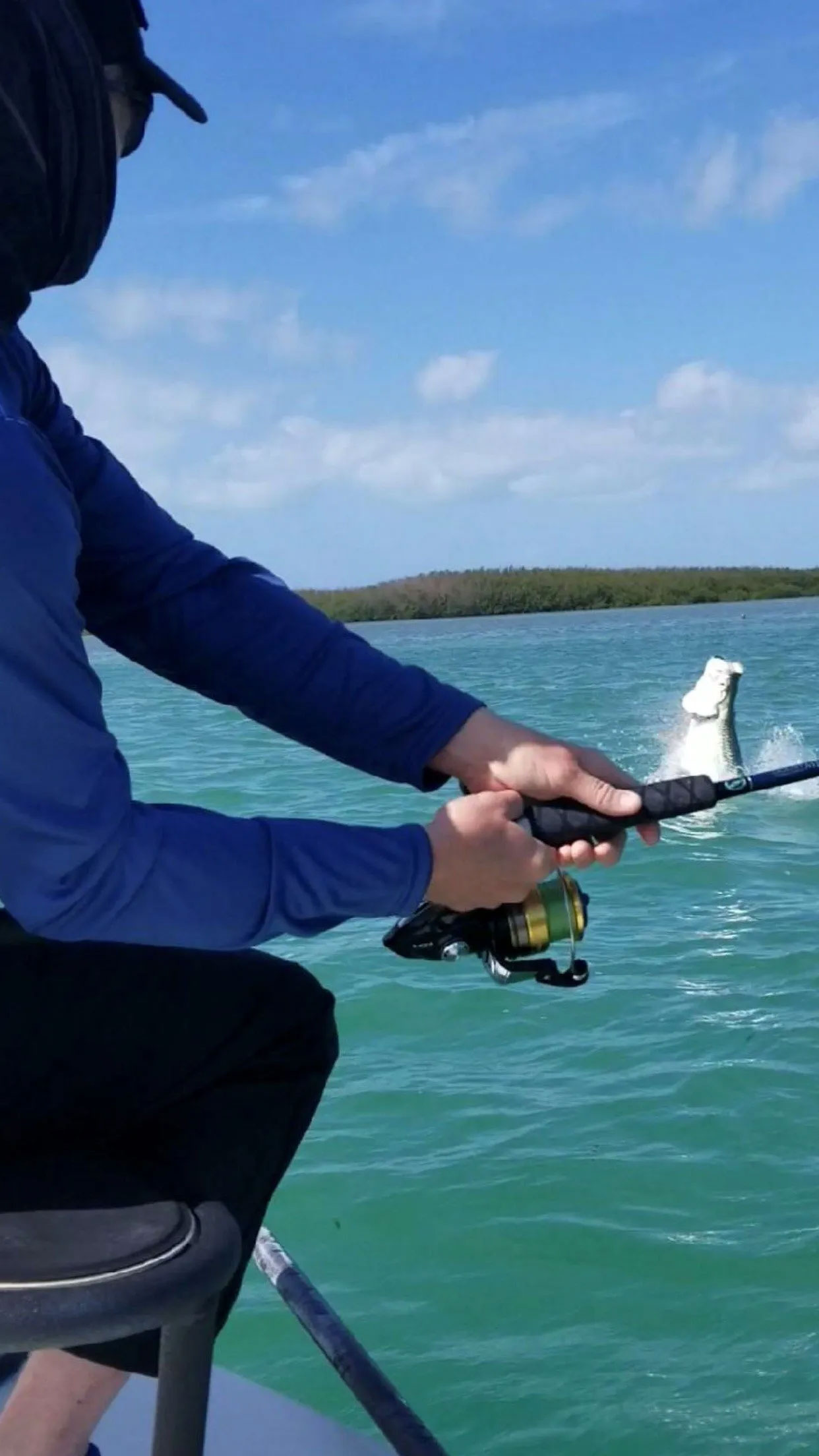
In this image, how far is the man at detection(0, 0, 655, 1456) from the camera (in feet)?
4.75

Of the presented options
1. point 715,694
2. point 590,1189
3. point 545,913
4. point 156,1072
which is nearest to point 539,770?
point 545,913

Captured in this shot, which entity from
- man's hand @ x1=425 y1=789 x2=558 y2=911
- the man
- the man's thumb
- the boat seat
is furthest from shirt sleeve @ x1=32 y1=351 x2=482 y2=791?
the boat seat

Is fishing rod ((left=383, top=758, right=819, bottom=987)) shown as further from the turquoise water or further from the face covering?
the turquoise water

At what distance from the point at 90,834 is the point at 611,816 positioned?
899 millimetres

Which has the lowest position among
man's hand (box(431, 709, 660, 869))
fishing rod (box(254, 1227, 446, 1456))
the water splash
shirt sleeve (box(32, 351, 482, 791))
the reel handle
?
the water splash

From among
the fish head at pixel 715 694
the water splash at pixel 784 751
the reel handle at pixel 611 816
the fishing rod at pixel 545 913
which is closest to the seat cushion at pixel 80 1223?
the fishing rod at pixel 545 913

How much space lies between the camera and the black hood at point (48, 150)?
151 centimetres

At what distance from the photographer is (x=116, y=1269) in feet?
4.66

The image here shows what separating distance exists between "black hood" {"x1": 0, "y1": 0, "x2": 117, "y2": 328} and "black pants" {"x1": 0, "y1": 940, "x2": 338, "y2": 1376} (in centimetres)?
75

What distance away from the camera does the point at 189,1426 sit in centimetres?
155

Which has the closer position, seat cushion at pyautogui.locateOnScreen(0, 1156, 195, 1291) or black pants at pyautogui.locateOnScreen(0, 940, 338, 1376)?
seat cushion at pyautogui.locateOnScreen(0, 1156, 195, 1291)

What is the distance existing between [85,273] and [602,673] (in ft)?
95.2

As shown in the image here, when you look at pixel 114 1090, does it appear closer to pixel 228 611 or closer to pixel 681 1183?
pixel 228 611

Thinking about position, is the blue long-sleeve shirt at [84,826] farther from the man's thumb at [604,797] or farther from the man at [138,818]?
the man's thumb at [604,797]
